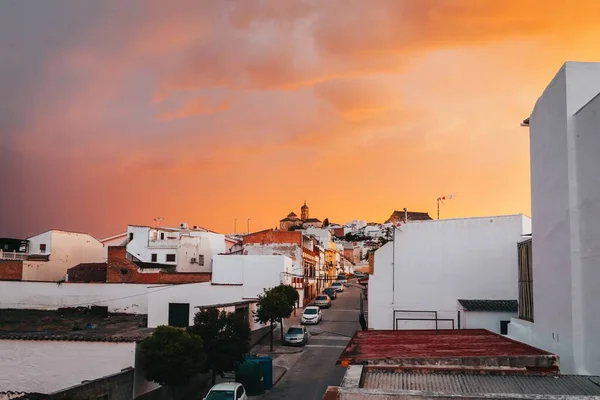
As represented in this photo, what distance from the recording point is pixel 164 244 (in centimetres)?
5619

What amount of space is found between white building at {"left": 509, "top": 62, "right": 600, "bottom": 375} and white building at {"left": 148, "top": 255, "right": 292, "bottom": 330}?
15898 millimetres

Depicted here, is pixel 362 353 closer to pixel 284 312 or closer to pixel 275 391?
pixel 275 391

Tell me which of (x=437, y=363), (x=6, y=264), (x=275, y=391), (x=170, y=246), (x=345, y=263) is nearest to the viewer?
(x=437, y=363)

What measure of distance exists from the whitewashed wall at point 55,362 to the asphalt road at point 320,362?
6030 millimetres

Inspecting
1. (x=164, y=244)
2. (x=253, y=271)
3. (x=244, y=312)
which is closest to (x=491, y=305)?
(x=244, y=312)

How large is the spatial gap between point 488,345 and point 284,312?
1759cm

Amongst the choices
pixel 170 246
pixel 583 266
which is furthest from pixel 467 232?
pixel 170 246

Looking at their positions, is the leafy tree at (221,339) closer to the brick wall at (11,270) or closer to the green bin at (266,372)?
the green bin at (266,372)

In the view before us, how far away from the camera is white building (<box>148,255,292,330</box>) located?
33.8m

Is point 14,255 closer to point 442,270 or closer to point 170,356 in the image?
point 442,270

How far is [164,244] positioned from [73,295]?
43.5 feet

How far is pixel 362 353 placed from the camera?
13352 millimetres

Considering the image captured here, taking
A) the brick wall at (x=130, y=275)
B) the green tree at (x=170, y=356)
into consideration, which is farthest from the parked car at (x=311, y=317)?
the green tree at (x=170, y=356)

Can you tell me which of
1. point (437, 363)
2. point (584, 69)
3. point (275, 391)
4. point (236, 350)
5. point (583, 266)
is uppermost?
point (584, 69)
